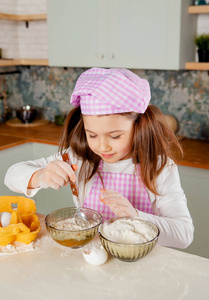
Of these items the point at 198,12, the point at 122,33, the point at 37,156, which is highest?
the point at 198,12

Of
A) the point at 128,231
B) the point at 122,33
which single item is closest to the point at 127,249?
the point at 128,231

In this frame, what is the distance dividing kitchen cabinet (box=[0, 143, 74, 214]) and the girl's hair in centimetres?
121

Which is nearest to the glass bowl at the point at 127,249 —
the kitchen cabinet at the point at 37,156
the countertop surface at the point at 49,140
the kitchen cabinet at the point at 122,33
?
the countertop surface at the point at 49,140

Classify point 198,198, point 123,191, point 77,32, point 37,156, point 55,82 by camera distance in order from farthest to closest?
1. point 55,82
2. point 37,156
3. point 77,32
4. point 198,198
5. point 123,191

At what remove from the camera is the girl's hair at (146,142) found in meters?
1.32

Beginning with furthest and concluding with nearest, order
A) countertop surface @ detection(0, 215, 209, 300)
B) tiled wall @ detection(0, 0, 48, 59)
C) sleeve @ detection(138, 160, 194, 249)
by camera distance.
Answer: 1. tiled wall @ detection(0, 0, 48, 59)
2. sleeve @ detection(138, 160, 194, 249)
3. countertop surface @ detection(0, 215, 209, 300)

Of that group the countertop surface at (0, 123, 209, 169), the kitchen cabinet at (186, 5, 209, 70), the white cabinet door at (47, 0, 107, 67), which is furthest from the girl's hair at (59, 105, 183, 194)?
the white cabinet door at (47, 0, 107, 67)

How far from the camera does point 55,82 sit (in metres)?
3.27

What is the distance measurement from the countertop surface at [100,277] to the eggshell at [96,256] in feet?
0.04

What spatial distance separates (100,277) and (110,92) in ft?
1.86

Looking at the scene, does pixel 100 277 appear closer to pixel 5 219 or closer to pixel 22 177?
pixel 5 219

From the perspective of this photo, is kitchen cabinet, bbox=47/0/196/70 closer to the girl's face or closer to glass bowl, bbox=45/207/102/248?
the girl's face

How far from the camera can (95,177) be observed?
1537mm

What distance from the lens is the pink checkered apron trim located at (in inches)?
57.1
